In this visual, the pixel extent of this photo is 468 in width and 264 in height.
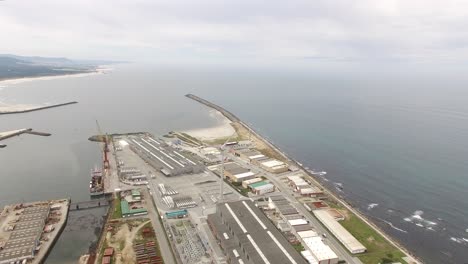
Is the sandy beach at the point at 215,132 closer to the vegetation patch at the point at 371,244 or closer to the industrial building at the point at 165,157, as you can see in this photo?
the industrial building at the point at 165,157

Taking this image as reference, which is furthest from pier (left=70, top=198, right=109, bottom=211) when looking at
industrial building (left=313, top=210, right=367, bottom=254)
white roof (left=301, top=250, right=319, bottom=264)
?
industrial building (left=313, top=210, right=367, bottom=254)

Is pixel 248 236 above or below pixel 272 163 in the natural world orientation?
below

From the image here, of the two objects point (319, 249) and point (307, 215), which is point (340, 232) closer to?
point (319, 249)

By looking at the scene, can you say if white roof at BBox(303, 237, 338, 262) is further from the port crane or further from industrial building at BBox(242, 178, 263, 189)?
the port crane

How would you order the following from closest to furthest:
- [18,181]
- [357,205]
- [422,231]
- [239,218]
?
[239,218]
[422,231]
[357,205]
[18,181]

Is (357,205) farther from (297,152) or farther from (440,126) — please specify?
(440,126)

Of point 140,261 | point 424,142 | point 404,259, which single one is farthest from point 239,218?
point 424,142

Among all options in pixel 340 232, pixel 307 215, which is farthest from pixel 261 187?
pixel 340 232

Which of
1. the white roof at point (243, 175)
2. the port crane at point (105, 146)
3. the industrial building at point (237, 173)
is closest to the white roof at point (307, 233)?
the industrial building at point (237, 173)
